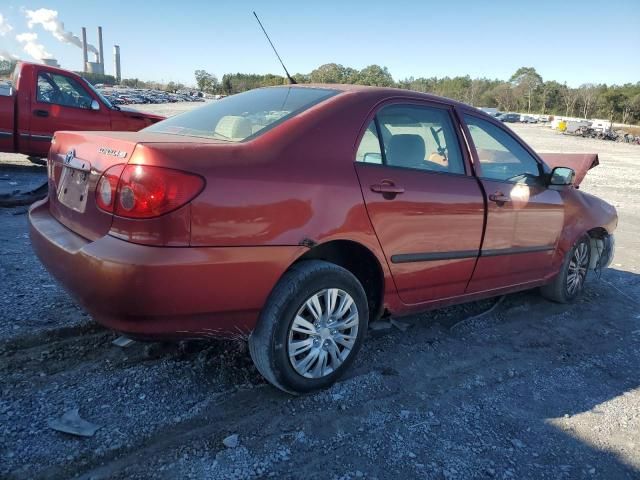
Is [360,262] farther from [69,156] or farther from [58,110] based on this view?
[58,110]

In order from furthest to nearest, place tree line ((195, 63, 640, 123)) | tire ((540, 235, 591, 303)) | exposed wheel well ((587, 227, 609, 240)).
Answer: tree line ((195, 63, 640, 123)), exposed wheel well ((587, 227, 609, 240)), tire ((540, 235, 591, 303))

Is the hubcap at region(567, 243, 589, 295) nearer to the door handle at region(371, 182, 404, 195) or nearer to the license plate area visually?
the door handle at region(371, 182, 404, 195)

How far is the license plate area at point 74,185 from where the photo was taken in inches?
100

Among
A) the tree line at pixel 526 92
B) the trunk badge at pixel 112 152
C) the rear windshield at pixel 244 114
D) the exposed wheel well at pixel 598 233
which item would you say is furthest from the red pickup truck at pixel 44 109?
the tree line at pixel 526 92

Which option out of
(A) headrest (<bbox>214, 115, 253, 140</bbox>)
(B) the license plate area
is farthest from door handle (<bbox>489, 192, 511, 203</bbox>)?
(B) the license plate area

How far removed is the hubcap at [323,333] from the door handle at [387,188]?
2.00 ft

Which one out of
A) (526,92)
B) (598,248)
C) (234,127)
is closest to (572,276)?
(598,248)

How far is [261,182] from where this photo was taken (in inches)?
95.7

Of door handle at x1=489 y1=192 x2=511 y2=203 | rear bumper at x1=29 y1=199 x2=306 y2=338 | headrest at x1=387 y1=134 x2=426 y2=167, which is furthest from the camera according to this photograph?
door handle at x1=489 y1=192 x2=511 y2=203

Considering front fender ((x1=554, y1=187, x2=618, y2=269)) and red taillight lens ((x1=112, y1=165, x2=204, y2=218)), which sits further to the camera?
front fender ((x1=554, y1=187, x2=618, y2=269))

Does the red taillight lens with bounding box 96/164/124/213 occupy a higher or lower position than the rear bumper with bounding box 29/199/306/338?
higher

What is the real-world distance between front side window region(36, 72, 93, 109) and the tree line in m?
53.4

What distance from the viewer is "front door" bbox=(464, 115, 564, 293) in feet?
12.0

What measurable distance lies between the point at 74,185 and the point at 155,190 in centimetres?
75
